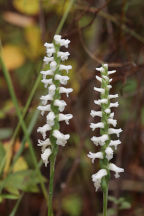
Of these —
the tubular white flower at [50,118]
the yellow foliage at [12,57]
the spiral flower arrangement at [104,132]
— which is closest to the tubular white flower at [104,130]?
the spiral flower arrangement at [104,132]

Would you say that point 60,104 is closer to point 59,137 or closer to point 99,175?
point 59,137

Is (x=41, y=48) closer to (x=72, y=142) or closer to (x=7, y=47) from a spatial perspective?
(x=7, y=47)

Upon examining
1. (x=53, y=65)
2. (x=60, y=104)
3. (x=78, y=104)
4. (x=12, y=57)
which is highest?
(x=12, y=57)

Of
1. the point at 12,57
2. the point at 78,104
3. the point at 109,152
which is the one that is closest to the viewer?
the point at 109,152

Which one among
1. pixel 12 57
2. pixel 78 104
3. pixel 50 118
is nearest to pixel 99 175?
pixel 50 118

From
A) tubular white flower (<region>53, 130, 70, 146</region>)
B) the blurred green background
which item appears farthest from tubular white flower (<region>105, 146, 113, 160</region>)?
the blurred green background

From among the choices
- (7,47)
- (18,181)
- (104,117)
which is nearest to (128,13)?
(7,47)

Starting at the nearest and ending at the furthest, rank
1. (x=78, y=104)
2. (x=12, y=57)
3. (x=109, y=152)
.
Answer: (x=109, y=152) < (x=78, y=104) < (x=12, y=57)

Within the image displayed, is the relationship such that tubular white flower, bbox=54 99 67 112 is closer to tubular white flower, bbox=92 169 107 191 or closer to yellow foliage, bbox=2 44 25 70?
tubular white flower, bbox=92 169 107 191
